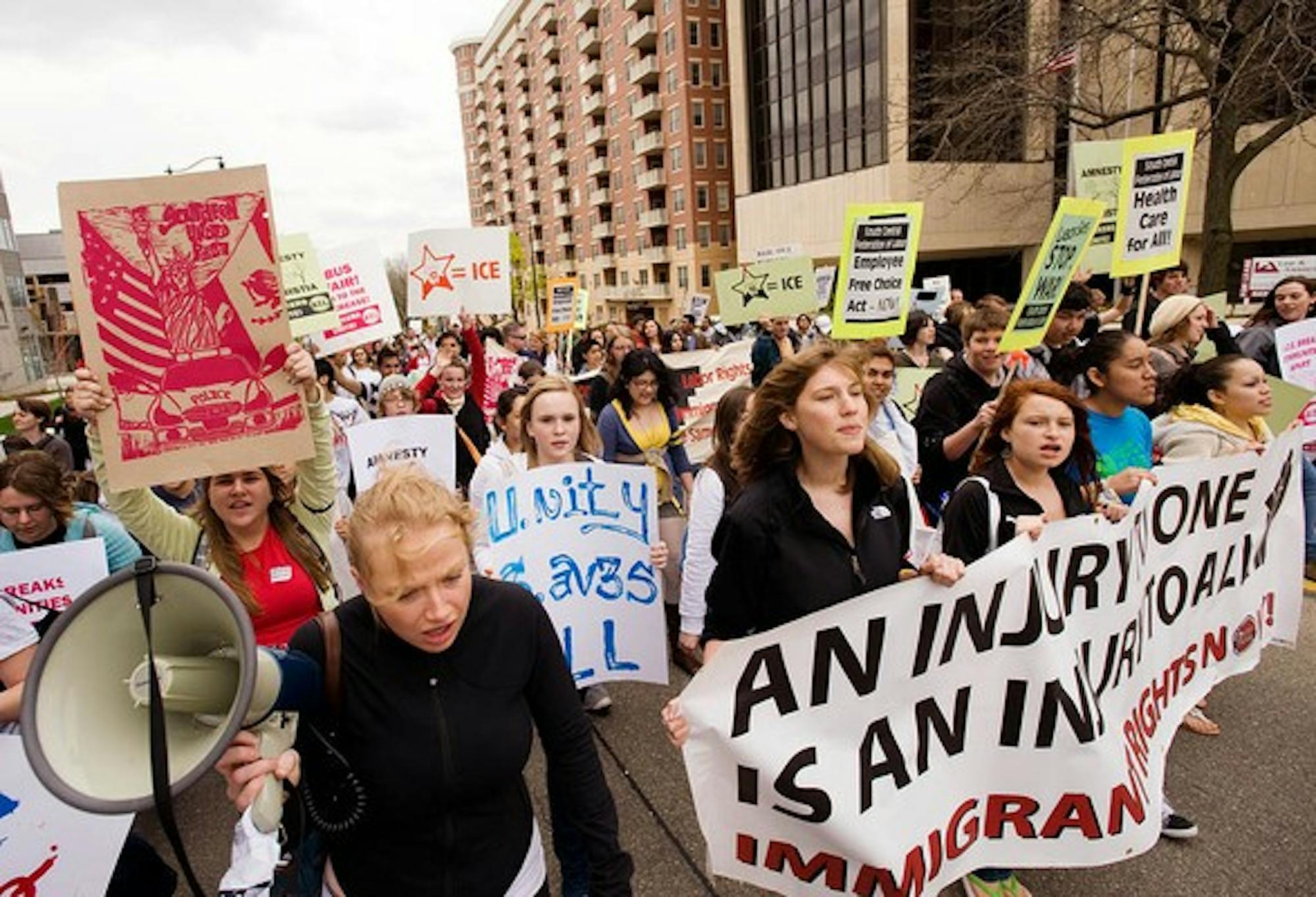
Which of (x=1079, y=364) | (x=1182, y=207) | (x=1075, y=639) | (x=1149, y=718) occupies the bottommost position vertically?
(x=1149, y=718)

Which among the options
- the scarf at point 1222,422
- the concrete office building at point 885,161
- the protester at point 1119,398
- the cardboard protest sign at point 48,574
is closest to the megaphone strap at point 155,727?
the cardboard protest sign at point 48,574

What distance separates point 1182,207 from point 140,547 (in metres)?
6.41

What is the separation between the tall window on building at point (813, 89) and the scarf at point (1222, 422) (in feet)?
89.2

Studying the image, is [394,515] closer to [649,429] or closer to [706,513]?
[706,513]

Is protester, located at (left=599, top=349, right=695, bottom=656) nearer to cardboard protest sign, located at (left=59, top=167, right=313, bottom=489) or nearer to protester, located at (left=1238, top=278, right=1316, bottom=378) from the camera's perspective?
cardboard protest sign, located at (left=59, top=167, right=313, bottom=489)

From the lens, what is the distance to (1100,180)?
22.1 ft

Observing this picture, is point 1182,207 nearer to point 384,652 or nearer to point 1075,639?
point 1075,639

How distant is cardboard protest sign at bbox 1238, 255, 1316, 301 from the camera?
Result: 46.7ft

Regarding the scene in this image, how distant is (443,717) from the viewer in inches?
61.3

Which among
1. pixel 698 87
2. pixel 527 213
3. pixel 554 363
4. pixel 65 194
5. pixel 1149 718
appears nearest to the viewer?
pixel 65 194

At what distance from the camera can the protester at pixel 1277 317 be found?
5.66 meters

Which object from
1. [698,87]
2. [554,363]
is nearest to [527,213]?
[698,87]

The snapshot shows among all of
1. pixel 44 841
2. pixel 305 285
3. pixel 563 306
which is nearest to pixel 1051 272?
pixel 44 841

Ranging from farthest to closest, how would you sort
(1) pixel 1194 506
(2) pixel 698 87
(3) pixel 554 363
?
(2) pixel 698 87 < (3) pixel 554 363 < (1) pixel 1194 506
